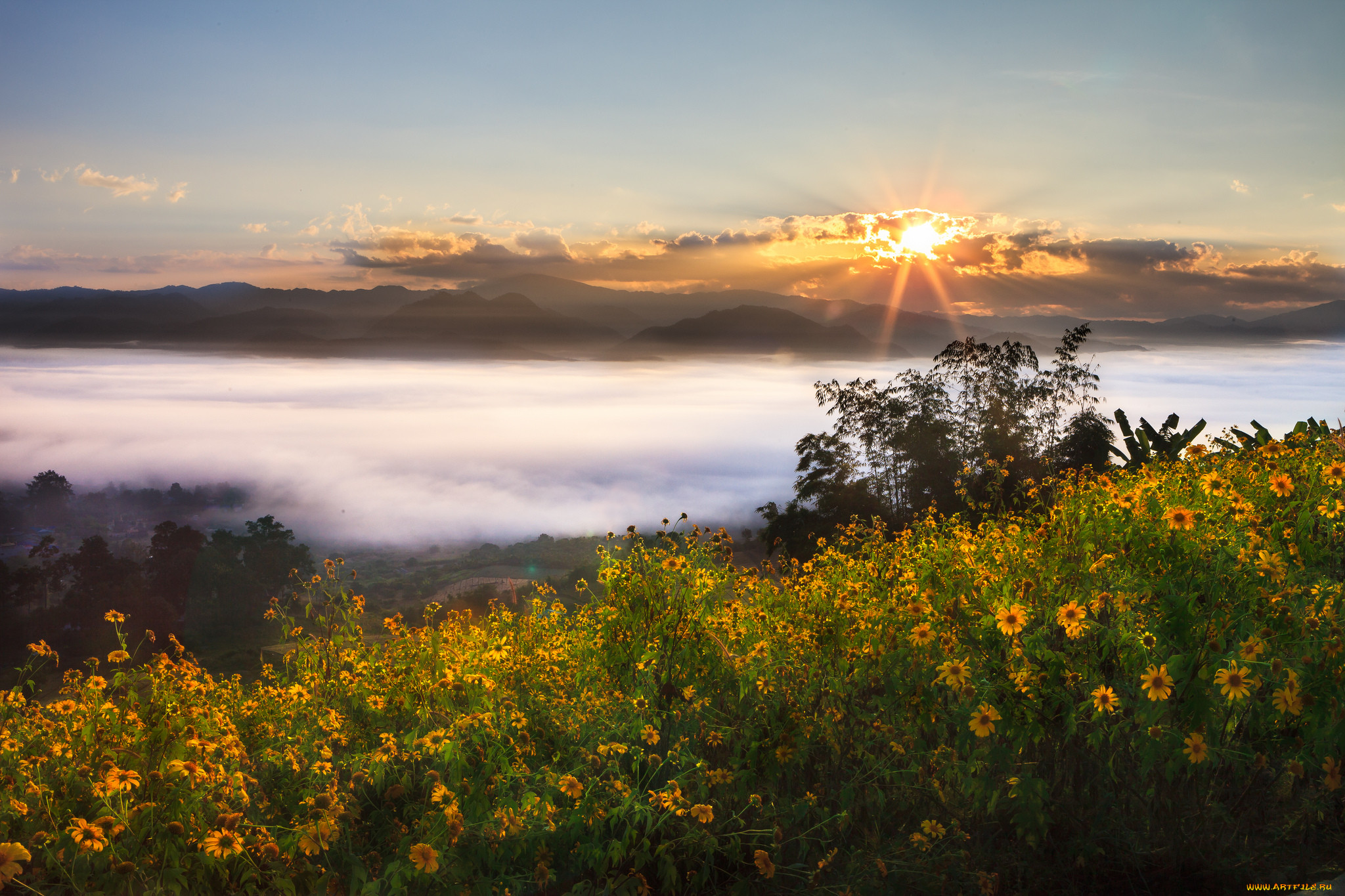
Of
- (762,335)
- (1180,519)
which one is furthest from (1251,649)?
(762,335)

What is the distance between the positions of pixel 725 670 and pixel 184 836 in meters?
2.55

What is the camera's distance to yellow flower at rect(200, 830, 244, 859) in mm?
2711

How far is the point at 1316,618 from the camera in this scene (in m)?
3.30

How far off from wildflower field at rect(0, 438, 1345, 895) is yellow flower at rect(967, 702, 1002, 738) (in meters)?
0.02

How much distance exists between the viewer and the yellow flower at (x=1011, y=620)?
309 cm

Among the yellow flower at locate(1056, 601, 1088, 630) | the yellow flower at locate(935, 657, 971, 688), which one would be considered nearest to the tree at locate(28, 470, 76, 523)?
the yellow flower at locate(935, 657, 971, 688)

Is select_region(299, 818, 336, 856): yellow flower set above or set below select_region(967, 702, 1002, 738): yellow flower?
below

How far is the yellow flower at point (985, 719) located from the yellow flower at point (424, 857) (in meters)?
2.03

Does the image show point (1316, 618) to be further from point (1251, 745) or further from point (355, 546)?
point (355, 546)

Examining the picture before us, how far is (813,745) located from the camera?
4121mm

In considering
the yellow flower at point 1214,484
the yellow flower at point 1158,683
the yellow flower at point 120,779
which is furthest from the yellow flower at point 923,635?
→ the yellow flower at point 120,779

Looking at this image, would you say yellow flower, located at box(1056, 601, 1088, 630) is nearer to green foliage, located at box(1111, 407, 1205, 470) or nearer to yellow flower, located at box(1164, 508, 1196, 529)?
yellow flower, located at box(1164, 508, 1196, 529)

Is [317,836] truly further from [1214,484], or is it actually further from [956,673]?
[1214,484]

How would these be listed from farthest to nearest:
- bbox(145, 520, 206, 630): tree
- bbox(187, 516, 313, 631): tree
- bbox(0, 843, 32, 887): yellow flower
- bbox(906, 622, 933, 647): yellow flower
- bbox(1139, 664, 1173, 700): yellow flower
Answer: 1. bbox(145, 520, 206, 630): tree
2. bbox(187, 516, 313, 631): tree
3. bbox(906, 622, 933, 647): yellow flower
4. bbox(1139, 664, 1173, 700): yellow flower
5. bbox(0, 843, 32, 887): yellow flower
